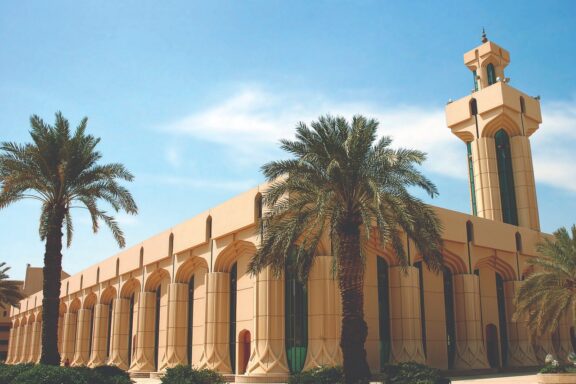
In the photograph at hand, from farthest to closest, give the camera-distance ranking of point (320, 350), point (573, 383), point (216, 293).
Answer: point (216, 293) < point (320, 350) < point (573, 383)

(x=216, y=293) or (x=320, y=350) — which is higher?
(x=216, y=293)

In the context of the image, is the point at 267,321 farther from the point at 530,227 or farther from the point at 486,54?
the point at 486,54

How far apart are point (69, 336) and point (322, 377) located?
153ft

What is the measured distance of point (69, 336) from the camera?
198 ft

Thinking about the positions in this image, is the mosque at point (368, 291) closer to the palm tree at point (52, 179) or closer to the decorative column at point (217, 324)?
the decorative column at point (217, 324)

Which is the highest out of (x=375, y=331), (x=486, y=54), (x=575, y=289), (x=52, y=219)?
(x=486, y=54)

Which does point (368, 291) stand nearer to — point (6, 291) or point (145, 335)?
point (145, 335)

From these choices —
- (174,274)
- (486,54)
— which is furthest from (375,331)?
(486,54)

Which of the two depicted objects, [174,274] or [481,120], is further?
[481,120]

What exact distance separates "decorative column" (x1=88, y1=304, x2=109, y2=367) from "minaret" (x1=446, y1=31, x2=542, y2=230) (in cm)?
Result: 3265

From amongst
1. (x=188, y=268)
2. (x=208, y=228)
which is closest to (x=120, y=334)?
(x=188, y=268)

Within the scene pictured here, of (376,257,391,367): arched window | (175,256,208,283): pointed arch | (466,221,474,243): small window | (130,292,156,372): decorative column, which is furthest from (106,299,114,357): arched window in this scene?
(466,221,474,243): small window

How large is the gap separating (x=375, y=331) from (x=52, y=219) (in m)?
16.3

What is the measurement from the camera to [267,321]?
28781 millimetres
